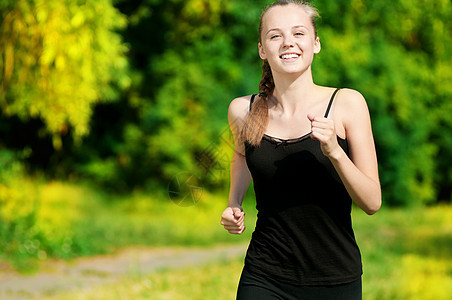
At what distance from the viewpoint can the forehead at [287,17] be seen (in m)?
2.31

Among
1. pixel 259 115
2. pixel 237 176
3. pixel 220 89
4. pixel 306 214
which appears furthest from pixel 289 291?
pixel 220 89

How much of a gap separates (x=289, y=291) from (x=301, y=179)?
1.37 ft

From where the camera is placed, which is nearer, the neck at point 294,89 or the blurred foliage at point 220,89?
the neck at point 294,89

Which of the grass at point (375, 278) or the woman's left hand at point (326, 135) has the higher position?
the woman's left hand at point (326, 135)

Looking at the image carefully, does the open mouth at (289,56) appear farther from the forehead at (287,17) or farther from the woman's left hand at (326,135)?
the woman's left hand at (326,135)

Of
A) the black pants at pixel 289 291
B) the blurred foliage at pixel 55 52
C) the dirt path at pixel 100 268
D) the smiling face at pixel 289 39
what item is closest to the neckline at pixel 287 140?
the smiling face at pixel 289 39

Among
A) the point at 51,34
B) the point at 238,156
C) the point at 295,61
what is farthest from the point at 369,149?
the point at 51,34

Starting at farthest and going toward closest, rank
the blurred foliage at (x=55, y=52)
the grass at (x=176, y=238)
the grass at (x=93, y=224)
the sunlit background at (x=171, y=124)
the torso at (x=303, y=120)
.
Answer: the grass at (x=93, y=224)
the sunlit background at (x=171, y=124)
the blurred foliage at (x=55, y=52)
the grass at (x=176, y=238)
the torso at (x=303, y=120)

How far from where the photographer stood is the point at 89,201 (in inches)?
527

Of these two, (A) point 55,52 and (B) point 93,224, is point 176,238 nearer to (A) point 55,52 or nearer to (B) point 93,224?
(B) point 93,224

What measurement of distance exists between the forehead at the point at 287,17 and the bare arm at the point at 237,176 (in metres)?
0.37

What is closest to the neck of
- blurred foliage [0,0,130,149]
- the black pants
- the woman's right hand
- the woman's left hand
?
the woman's left hand

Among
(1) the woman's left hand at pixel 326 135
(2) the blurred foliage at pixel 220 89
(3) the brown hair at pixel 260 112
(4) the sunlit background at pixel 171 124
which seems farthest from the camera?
(2) the blurred foliage at pixel 220 89

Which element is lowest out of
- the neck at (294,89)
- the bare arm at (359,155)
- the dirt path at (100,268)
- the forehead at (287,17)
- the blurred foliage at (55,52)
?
the dirt path at (100,268)
